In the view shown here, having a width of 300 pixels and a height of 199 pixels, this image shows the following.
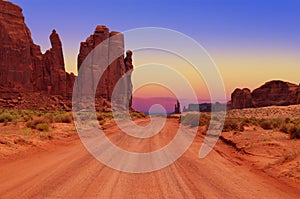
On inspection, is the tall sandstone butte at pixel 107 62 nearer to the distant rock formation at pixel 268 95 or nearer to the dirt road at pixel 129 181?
the distant rock formation at pixel 268 95

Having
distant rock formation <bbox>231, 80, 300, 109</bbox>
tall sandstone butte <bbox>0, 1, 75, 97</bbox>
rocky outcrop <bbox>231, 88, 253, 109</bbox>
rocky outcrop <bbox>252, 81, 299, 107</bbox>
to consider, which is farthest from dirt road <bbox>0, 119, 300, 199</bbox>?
rocky outcrop <bbox>231, 88, 253, 109</bbox>

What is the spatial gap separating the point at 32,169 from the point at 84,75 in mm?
95381

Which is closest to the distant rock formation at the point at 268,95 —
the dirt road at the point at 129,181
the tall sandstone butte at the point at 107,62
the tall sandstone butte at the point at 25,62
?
the tall sandstone butte at the point at 107,62

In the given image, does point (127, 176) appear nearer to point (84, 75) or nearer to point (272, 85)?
point (84, 75)

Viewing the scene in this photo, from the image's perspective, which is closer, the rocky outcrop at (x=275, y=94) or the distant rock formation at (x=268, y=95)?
the rocky outcrop at (x=275, y=94)

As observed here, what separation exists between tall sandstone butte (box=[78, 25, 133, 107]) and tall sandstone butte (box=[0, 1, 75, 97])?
26.7 ft

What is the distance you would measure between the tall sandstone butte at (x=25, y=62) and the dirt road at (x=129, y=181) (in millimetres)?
91643

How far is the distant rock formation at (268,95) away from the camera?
118 metres

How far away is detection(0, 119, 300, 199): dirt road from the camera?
7149mm

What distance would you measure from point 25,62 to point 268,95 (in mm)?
90740

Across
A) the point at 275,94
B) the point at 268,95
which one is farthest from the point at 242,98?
the point at 275,94

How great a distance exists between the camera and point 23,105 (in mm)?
89562

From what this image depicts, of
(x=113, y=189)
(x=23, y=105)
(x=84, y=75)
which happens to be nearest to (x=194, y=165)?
(x=113, y=189)

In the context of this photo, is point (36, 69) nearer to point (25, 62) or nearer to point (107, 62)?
point (25, 62)
